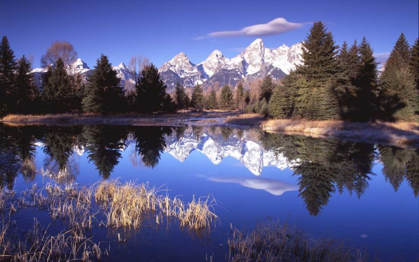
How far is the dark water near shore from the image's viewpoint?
6.38 m

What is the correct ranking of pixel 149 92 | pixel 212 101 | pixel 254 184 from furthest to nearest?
pixel 212 101 < pixel 149 92 < pixel 254 184

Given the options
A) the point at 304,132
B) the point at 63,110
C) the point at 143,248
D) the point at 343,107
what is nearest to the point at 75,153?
the point at 143,248

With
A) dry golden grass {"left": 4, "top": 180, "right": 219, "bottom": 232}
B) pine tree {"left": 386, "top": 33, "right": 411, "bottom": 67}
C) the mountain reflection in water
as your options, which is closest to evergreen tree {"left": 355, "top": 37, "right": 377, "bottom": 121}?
the mountain reflection in water

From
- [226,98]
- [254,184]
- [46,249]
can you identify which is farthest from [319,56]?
[226,98]

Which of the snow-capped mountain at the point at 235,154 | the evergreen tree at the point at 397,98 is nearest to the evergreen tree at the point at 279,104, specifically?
the evergreen tree at the point at 397,98

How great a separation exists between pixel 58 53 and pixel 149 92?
24.4 metres

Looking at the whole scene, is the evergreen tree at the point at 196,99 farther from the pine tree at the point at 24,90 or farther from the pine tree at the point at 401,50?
the pine tree at the point at 401,50

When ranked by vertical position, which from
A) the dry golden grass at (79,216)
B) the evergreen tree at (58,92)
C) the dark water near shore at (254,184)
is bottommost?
the dark water near shore at (254,184)

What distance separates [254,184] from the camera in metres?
12.0

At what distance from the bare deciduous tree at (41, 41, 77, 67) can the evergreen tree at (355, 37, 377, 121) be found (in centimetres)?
5671

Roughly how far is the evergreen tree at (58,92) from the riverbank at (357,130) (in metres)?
35.7

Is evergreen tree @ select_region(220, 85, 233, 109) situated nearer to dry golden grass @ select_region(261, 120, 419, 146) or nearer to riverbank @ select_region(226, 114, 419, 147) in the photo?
riverbank @ select_region(226, 114, 419, 147)

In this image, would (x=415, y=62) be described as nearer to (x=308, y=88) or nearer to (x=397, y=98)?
(x=397, y=98)

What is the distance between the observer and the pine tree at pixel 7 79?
149 feet
